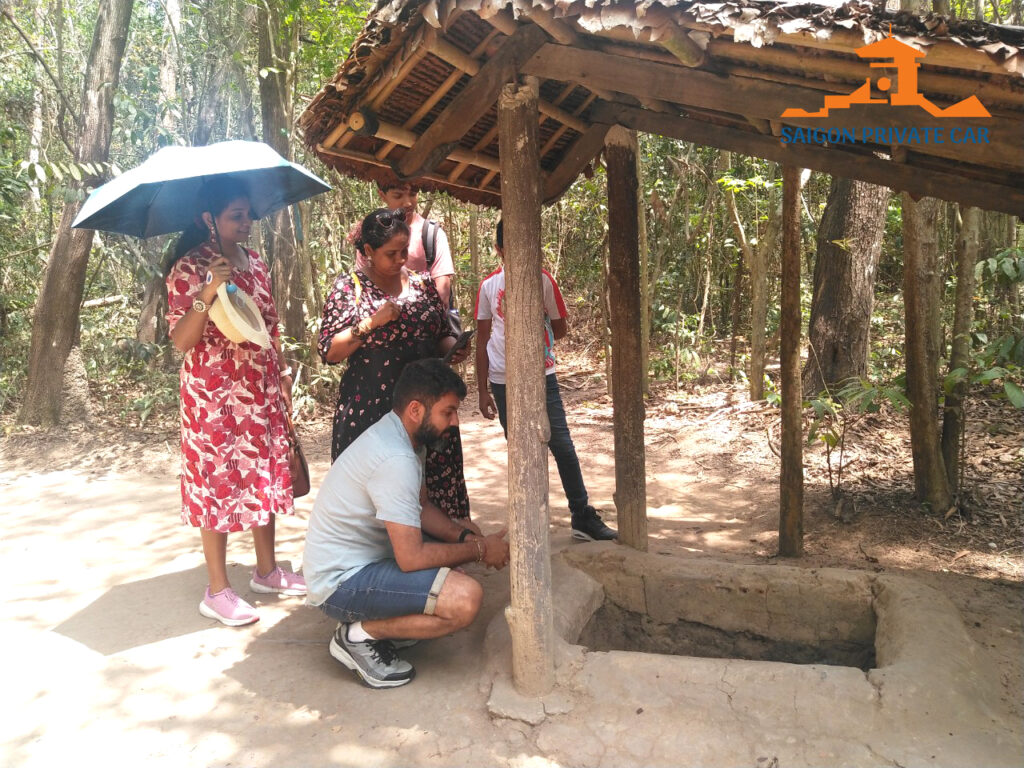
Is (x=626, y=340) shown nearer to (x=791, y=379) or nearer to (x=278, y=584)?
(x=791, y=379)

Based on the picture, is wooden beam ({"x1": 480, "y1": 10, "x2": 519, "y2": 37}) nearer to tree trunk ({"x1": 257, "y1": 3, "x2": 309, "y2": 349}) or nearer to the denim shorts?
the denim shorts

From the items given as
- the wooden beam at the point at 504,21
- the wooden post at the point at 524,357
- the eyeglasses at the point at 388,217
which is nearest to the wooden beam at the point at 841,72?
the wooden beam at the point at 504,21

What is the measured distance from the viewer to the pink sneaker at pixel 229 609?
133 inches

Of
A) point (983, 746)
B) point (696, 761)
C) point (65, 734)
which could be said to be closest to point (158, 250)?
point (65, 734)

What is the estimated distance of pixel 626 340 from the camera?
3562 mm

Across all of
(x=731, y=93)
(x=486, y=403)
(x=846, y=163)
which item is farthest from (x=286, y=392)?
(x=846, y=163)

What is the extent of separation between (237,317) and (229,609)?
1321 millimetres

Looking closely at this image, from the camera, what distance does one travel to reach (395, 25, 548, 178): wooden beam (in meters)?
2.66

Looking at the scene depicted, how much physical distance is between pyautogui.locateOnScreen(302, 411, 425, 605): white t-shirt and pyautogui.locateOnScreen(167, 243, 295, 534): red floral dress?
0.63m

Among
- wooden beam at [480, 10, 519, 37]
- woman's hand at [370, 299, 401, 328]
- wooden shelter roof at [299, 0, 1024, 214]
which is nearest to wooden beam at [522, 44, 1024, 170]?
wooden shelter roof at [299, 0, 1024, 214]

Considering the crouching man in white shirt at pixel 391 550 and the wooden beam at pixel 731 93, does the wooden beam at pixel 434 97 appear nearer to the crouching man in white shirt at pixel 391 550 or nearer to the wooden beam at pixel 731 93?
the wooden beam at pixel 731 93

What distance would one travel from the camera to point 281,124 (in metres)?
7.48

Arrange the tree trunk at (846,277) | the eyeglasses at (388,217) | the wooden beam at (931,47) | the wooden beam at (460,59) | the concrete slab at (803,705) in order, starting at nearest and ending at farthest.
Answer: the wooden beam at (931,47) → the concrete slab at (803,705) → the wooden beam at (460,59) → the eyeglasses at (388,217) → the tree trunk at (846,277)

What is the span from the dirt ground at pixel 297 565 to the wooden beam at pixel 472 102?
75.7 inches
